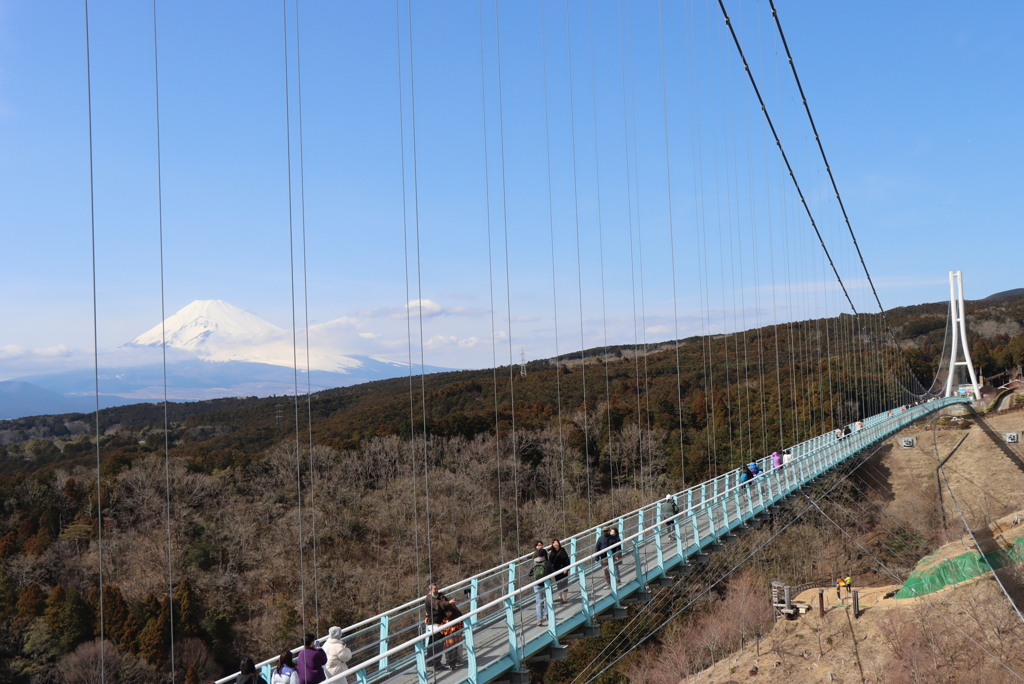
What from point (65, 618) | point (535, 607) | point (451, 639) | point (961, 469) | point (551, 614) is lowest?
point (65, 618)

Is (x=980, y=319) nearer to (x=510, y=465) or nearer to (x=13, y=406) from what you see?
(x=510, y=465)

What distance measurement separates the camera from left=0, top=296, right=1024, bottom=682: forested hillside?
3097cm

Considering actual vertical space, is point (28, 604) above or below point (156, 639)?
above

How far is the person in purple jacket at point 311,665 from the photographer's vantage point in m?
6.53

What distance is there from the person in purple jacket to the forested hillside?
19325 mm

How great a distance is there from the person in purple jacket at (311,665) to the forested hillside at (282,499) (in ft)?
63.4

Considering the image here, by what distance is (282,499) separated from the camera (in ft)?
124

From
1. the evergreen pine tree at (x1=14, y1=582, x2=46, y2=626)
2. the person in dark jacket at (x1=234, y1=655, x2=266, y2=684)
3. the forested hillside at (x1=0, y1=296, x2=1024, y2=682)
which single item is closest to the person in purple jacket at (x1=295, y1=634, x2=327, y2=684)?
the person in dark jacket at (x1=234, y1=655, x2=266, y2=684)

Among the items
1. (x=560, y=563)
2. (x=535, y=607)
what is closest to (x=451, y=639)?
(x=535, y=607)

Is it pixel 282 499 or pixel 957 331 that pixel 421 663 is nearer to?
pixel 282 499

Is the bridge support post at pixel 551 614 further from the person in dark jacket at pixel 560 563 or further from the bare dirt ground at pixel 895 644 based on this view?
the bare dirt ground at pixel 895 644

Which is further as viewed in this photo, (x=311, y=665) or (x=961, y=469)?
(x=961, y=469)

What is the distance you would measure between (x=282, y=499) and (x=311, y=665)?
33.0 meters

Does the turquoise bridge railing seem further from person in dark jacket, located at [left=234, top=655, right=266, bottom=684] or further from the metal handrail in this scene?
person in dark jacket, located at [left=234, top=655, right=266, bottom=684]
